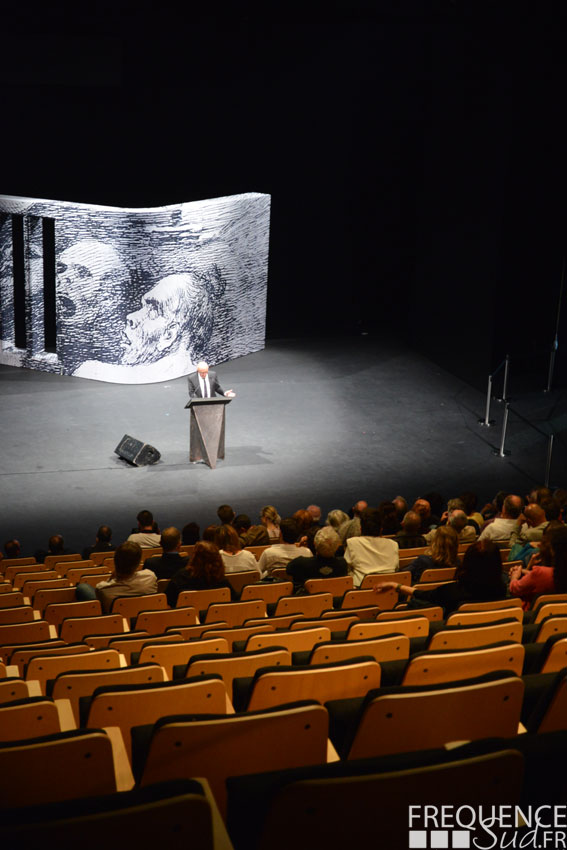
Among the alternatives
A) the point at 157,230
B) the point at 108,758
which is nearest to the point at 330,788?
the point at 108,758

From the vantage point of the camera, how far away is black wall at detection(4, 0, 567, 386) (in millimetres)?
15070

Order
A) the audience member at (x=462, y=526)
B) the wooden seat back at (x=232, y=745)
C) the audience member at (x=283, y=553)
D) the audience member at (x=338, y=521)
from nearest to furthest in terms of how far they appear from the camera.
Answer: the wooden seat back at (x=232, y=745), the audience member at (x=283, y=553), the audience member at (x=462, y=526), the audience member at (x=338, y=521)

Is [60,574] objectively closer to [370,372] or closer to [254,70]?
[370,372]

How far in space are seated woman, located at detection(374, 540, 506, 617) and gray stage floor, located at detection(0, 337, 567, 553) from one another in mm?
5620

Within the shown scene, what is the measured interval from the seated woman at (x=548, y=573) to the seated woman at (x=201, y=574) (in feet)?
6.66

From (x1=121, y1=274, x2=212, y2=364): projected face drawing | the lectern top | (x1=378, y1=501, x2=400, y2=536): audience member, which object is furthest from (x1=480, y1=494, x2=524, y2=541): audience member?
(x1=121, y1=274, x2=212, y2=364): projected face drawing

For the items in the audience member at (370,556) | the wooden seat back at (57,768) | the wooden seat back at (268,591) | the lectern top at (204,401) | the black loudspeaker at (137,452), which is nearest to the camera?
the wooden seat back at (57,768)

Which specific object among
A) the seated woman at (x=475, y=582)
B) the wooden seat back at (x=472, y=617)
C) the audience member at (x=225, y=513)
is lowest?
the audience member at (x=225, y=513)

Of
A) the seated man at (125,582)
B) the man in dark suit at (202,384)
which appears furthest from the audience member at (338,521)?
the man in dark suit at (202,384)

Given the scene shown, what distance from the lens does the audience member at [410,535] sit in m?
8.26

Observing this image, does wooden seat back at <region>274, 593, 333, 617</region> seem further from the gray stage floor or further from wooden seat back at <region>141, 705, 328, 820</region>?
the gray stage floor

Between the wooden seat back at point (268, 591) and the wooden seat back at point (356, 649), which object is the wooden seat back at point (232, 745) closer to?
the wooden seat back at point (356, 649)

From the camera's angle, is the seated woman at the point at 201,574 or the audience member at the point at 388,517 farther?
the audience member at the point at 388,517

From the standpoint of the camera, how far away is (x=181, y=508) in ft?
37.3
